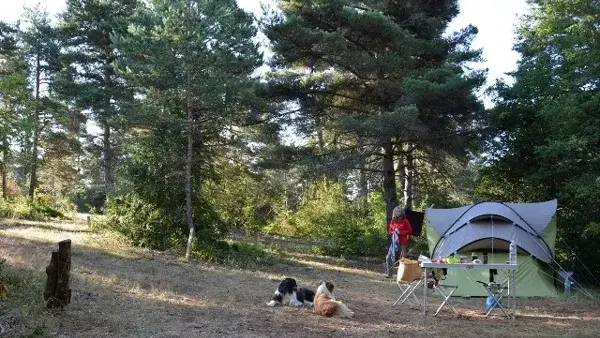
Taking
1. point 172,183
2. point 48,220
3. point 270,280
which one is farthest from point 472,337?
point 48,220

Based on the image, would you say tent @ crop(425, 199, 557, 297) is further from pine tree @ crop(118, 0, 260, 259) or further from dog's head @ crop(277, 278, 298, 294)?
pine tree @ crop(118, 0, 260, 259)

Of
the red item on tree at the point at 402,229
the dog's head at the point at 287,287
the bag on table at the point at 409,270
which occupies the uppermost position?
the red item on tree at the point at 402,229

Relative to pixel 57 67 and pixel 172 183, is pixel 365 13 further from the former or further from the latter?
pixel 57 67

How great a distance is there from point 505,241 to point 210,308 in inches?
241

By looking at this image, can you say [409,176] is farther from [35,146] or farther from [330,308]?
[35,146]

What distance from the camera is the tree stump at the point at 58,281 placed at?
604cm

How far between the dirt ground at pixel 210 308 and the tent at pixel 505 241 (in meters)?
0.57

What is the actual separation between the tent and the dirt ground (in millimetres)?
570

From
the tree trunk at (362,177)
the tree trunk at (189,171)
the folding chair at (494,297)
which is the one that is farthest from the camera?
the tree trunk at (362,177)

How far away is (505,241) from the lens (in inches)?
404

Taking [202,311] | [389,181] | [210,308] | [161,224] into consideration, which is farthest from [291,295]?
[389,181]

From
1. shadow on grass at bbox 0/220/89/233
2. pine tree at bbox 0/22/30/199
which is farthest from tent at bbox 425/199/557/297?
shadow on grass at bbox 0/220/89/233

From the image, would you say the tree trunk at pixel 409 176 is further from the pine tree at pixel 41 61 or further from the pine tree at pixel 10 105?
the pine tree at pixel 41 61

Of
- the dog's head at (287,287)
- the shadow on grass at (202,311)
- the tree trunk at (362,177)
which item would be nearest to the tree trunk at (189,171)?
the shadow on grass at (202,311)
